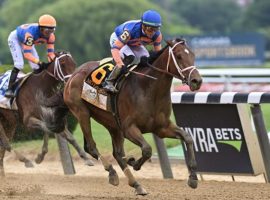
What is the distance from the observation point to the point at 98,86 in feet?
26.3

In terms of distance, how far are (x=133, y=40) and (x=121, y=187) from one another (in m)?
1.56

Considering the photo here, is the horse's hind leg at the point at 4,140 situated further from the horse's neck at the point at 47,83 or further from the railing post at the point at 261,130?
the railing post at the point at 261,130

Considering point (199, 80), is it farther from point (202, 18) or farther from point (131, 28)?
point (202, 18)

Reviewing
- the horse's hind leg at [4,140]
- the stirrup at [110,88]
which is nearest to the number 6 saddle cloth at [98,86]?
the stirrup at [110,88]

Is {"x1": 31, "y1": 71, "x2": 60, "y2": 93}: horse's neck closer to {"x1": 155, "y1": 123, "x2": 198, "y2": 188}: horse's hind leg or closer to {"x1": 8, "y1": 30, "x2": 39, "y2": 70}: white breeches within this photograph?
{"x1": 8, "y1": 30, "x2": 39, "y2": 70}: white breeches

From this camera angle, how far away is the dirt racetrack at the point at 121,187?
286 inches

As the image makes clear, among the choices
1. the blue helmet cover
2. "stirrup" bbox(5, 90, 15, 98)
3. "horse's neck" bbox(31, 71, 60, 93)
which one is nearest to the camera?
the blue helmet cover

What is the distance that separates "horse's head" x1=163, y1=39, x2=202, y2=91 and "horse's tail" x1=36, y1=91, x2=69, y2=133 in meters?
2.17

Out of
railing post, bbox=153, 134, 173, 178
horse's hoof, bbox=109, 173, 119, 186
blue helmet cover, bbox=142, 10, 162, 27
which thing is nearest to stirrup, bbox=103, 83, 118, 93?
blue helmet cover, bbox=142, 10, 162, 27

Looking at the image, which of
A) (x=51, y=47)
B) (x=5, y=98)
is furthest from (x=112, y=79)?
(x=5, y=98)

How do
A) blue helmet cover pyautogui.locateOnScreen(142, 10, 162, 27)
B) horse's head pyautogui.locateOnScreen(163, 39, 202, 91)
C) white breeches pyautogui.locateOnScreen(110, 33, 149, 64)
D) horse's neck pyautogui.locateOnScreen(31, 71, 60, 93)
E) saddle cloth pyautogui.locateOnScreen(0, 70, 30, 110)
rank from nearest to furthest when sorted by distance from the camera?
horse's head pyautogui.locateOnScreen(163, 39, 202, 91) < blue helmet cover pyautogui.locateOnScreen(142, 10, 162, 27) < white breeches pyautogui.locateOnScreen(110, 33, 149, 64) < horse's neck pyautogui.locateOnScreen(31, 71, 60, 93) < saddle cloth pyautogui.locateOnScreen(0, 70, 30, 110)

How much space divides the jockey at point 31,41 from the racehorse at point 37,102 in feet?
0.43

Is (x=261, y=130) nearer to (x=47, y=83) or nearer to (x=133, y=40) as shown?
(x=133, y=40)

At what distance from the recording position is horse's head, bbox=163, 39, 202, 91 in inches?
270
